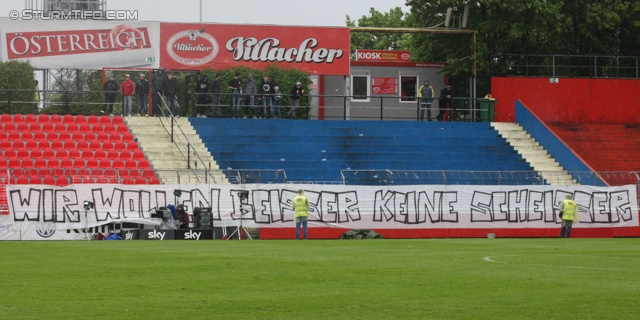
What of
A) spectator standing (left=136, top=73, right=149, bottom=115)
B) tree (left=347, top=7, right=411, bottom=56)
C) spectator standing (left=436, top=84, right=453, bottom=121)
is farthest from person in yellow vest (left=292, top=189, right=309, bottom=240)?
tree (left=347, top=7, right=411, bottom=56)

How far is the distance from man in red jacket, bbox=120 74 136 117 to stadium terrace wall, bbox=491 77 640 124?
16.7 meters

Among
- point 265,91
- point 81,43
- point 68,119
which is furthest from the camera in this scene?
point 81,43

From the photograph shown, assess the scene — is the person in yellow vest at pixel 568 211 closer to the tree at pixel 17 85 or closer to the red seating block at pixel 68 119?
the red seating block at pixel 68 119

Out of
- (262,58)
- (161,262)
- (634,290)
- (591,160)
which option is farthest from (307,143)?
(634,290)

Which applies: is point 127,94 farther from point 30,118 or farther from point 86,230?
point 86,230

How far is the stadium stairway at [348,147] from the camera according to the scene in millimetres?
39594

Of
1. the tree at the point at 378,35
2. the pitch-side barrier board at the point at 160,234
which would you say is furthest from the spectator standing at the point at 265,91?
the tree at the point at 378,35

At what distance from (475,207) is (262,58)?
15.3 metres

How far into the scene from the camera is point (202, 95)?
143ft

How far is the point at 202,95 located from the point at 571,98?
17424mm

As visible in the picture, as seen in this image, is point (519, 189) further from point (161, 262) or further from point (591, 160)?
point (161, 262)

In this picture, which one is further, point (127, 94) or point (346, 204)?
point (127, 94)

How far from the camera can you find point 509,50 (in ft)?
162

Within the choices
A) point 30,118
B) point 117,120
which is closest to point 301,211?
point 117,120
